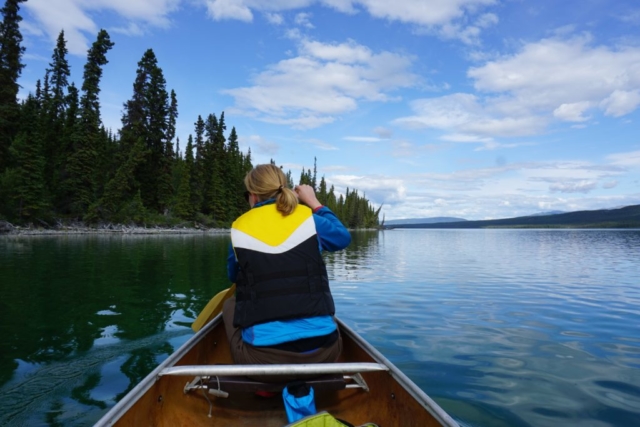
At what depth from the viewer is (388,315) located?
9492 millimetres

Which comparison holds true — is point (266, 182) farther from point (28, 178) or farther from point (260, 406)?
point (28, 178)

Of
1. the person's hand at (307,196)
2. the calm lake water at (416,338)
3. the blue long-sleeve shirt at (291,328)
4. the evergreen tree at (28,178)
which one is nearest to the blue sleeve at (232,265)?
the blue long-sleeve shirt at (291,328)

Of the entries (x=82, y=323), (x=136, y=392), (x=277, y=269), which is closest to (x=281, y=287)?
(x=277, y=269)

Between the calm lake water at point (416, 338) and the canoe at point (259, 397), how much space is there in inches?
52.3

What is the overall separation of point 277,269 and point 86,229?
48.5 m

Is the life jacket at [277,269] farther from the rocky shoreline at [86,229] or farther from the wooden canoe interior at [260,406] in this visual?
the rocky shoreline at [86,229]

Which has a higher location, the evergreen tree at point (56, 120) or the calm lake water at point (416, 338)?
the evergreen tree at point (56, 120)

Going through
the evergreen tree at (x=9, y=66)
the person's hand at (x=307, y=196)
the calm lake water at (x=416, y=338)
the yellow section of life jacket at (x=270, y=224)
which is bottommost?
the calm lake water at (x=416, y=338)

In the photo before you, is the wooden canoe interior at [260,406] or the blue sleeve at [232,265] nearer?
the wooden canoe interior at [260,406]

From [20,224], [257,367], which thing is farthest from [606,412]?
[20,224]

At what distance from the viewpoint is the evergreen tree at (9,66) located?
40.4 meters

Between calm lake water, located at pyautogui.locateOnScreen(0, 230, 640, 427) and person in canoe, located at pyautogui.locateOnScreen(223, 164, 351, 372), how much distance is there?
227 centimetres

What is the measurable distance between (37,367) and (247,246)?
4.63 m

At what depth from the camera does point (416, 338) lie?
297 inches
